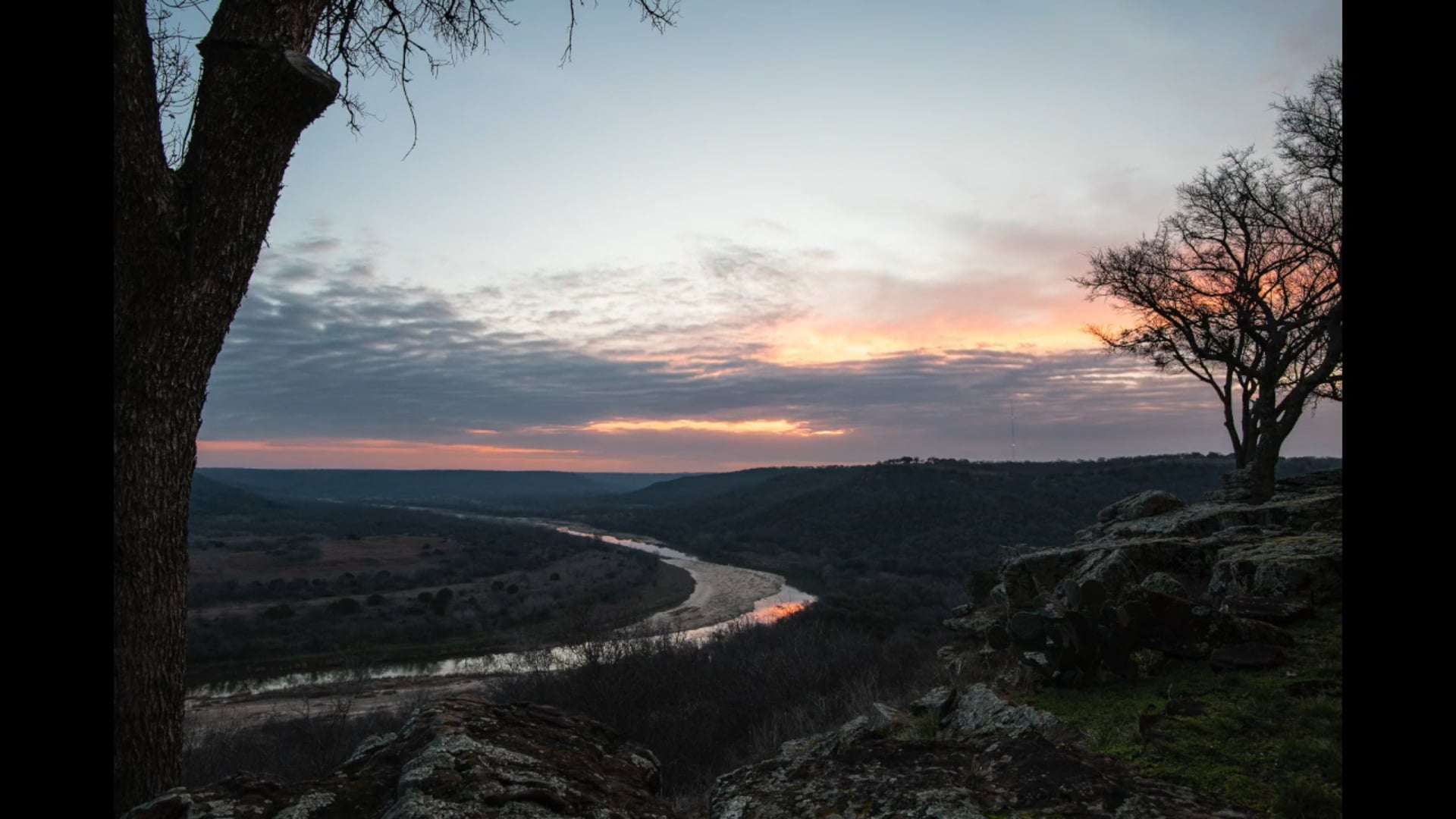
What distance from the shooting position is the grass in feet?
10.6

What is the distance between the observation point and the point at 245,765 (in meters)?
19.5

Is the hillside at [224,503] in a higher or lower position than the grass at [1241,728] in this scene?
lower

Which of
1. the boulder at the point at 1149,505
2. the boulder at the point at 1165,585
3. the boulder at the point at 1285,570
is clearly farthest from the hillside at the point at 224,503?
the boulder at the point at 1285,570

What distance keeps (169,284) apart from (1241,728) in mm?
6366

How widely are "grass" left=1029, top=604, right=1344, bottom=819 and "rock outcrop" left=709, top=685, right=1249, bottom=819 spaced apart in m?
0.29

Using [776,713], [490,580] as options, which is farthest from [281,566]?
[776,713]

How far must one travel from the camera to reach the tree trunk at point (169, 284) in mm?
3908

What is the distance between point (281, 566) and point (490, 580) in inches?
734

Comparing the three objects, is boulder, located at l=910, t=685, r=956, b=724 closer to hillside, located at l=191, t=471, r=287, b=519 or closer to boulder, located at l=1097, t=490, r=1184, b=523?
boulder, located at l=1097, t=490, r=1184, b=523

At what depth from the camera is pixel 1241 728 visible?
3.97m

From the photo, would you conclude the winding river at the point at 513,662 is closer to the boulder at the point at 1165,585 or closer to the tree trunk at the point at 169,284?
the boulder at the point at 1165,585

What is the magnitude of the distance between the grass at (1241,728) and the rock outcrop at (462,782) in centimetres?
245

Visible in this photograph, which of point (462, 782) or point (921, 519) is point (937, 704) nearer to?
point (462, 782)

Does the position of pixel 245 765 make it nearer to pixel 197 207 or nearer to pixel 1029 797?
pixel 197 207
